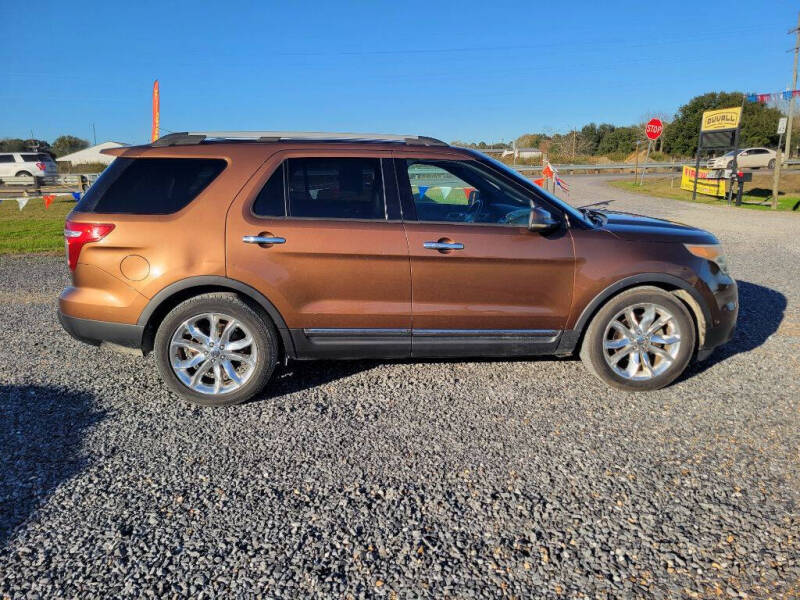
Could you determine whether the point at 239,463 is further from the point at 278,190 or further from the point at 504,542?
the point at 278,190

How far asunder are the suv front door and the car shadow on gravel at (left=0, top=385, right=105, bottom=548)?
2.31m

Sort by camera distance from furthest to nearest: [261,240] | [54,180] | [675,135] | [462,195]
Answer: [675,135] < [54,180] < [462,195] < [261,240]

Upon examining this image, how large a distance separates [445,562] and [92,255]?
10.1 feet

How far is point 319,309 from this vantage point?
4082mm

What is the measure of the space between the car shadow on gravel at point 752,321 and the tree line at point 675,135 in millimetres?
36702

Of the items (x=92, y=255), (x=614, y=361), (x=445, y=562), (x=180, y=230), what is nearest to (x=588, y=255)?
(x=614, y=361)

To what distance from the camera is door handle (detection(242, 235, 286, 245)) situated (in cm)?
395

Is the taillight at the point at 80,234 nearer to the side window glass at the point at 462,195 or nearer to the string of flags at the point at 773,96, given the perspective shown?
the side window glass at the point at 462,195

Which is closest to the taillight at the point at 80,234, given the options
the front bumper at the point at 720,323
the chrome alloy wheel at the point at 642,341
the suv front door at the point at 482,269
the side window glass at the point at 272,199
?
the side window glass at the point at 272,199

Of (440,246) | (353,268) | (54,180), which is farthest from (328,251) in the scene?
(54,180)

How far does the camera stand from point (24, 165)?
31953 mm

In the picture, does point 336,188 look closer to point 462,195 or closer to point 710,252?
point 462,195

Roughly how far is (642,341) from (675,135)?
2400 inches

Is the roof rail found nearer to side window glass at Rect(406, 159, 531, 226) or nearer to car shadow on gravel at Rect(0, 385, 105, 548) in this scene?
side window glass at Rect(406, 159, 531, 226)
